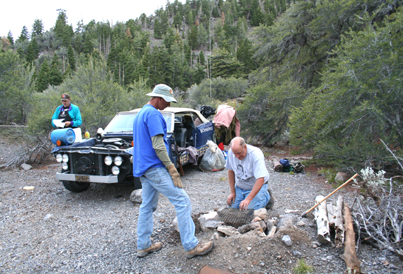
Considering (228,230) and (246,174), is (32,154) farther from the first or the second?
(228,230)

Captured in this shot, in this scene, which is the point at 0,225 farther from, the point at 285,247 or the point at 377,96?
the point at 377,96

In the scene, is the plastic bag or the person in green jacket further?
the plastic bag

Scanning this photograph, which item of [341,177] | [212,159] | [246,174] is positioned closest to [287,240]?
[246,174]

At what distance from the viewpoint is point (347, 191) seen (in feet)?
18.4

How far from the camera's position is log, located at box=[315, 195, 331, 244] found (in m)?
3.07

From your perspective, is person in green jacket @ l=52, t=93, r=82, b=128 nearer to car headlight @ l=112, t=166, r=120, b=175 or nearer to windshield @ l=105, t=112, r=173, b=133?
windshield @ l=105, t=112, r=173, b=133

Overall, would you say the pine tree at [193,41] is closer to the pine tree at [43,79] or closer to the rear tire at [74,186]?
the pine tree at [43,79]

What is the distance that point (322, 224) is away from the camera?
3.27 metres

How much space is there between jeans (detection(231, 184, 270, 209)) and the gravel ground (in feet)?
0.74

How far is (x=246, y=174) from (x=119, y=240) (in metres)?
1.95

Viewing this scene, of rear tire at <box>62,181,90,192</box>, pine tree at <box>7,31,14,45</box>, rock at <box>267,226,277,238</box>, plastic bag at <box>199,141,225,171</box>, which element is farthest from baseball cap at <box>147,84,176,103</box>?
pine tree at <box>7,31,14,45</box>

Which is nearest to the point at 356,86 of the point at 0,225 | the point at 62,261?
the point at 62,261

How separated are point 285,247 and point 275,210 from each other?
1.43 meters

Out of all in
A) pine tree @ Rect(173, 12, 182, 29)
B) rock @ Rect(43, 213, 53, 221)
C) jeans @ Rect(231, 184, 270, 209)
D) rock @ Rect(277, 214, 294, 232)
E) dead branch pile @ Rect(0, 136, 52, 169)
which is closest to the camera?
rock @ Rect(277, 214, 294, 232)
